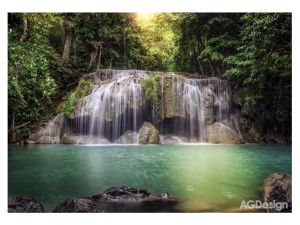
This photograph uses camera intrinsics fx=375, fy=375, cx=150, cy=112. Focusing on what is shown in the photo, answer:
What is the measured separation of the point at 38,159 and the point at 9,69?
4.89ft

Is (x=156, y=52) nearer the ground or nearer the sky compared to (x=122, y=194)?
nearer the sky

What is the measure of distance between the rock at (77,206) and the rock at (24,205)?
0.83 feet

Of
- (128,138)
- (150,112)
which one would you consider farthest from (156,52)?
(128,138)

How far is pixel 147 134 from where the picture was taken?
22.3ft

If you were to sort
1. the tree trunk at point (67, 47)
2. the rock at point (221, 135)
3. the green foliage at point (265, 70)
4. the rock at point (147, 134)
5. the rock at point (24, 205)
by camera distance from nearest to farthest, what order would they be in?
the rock at point (24, 205) → the green foliage at point (265, 70) → the tree trunk at point (67, 47) → the rock at point (147, 134) → the rock at point (221, 135)

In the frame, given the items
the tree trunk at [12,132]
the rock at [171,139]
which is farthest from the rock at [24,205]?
the rock at [171,139]

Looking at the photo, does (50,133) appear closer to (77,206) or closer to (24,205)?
(24,205)

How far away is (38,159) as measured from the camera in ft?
19.7

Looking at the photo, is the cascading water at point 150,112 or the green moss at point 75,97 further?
the green moss at point 75,97

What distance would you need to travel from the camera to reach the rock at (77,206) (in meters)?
4.93

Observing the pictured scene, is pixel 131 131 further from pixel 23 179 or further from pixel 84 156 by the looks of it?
pixel 23 179

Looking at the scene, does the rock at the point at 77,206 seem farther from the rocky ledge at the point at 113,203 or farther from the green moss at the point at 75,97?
the green moss at the point at 75,97

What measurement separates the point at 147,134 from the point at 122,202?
6.09ft

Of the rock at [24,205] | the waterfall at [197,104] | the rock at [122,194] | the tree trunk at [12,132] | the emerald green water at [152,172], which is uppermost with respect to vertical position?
the waterfall at [197,104]
